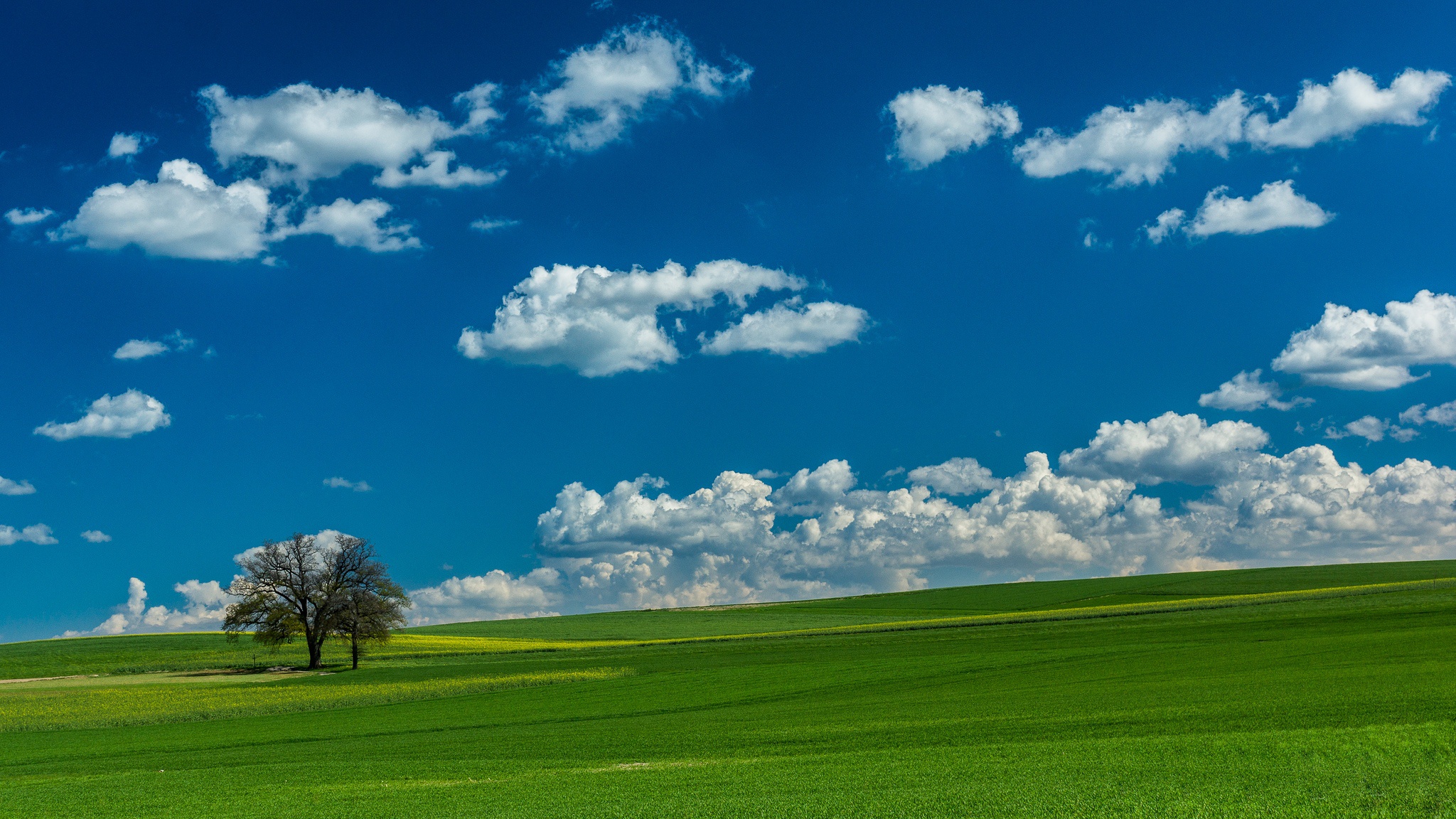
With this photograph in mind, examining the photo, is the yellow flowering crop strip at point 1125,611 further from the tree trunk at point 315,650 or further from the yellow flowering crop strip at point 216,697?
the yellow flowering crop strip at point 216,697

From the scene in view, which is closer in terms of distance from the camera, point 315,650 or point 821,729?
point 821,729

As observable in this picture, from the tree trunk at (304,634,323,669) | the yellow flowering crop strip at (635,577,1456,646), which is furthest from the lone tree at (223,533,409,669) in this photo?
the yellow flowering crop strip at (635,577,1456,646)

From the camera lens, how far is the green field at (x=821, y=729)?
1386cm

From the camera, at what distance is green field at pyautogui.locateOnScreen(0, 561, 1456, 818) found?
1386cm

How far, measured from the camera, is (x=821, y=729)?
2419cm

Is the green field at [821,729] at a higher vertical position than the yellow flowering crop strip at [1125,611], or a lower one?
higher

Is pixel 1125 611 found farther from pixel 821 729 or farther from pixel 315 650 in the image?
pixel 315 650

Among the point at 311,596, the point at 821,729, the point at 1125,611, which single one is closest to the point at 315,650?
the point at 311,596

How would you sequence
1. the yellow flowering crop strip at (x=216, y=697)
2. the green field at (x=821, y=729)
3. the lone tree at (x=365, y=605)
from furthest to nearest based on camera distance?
the lone tree at (x=365, y=605)
the yellow flowering crop strip at (x=216, y=697)
the green field at (x=821, y=729)

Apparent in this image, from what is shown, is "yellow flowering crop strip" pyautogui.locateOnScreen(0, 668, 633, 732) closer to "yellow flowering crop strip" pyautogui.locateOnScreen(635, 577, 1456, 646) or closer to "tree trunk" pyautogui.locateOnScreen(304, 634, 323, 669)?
"tree trunk" pyautogui.locateOnScreen(304, 634, 323, 669)

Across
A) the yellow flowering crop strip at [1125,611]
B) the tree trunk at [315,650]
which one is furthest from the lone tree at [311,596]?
the yellow flowering crop strip at [1125,611]

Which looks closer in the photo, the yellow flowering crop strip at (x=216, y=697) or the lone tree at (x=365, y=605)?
the yellow flowering crop strip at (x=216, y=697)

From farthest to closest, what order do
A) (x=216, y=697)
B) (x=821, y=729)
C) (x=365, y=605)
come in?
1. (x=365, y=605)
2. (x=216, y=697)
3. (x=821, y=729)

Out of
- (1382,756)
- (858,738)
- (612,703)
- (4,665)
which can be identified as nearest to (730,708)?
(612,703)
